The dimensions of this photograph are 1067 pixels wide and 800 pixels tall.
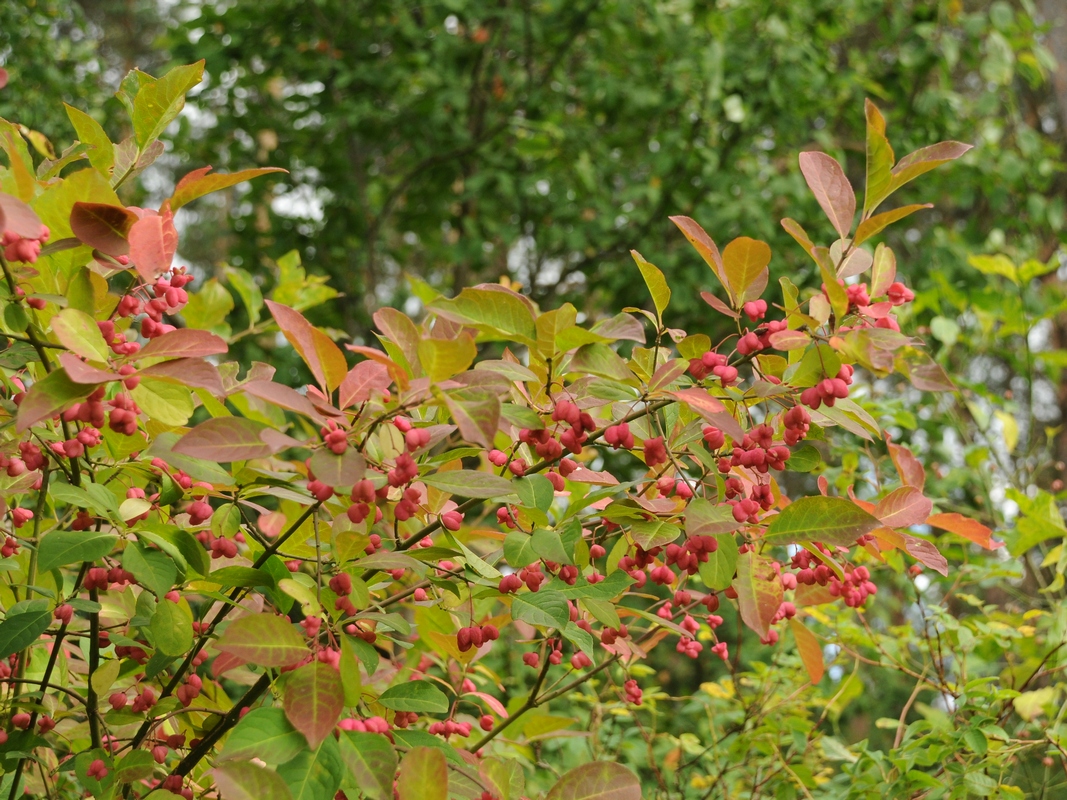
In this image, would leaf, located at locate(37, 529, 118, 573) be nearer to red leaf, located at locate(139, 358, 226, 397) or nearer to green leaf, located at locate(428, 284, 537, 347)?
red leaf, located at locate(139, 358, 226, 397)

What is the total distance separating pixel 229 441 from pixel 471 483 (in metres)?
0.21

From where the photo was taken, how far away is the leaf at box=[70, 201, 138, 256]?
2.66 feet

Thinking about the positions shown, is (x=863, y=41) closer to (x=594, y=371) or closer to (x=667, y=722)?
(x=667, y=722)

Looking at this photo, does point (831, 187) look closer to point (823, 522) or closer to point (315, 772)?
point (823, 522)

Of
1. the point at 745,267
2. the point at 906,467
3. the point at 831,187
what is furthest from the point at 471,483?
the point at 906,467

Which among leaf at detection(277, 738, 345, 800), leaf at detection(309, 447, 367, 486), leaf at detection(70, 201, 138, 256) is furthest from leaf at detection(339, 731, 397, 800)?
leaf at detection(70, 201, 138, 256)

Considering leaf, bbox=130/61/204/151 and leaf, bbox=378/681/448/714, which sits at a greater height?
leaf, bbox=130/61/204/151

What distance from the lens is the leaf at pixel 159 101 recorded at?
93 cm

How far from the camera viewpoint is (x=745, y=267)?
936mm

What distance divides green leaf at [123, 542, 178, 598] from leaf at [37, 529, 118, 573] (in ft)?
0.07

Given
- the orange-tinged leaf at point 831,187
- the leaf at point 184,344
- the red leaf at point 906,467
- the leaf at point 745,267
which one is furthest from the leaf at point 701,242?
the leaf at point 184,344

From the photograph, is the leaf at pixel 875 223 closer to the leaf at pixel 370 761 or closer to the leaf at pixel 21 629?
the leaf at pixel 370 761

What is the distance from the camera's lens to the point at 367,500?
799 millimetres

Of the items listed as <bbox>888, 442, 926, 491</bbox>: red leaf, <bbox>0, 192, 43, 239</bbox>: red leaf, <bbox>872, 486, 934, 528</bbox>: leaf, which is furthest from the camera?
<bbox>888, 442, 926, 491</bbox>: red leaf
